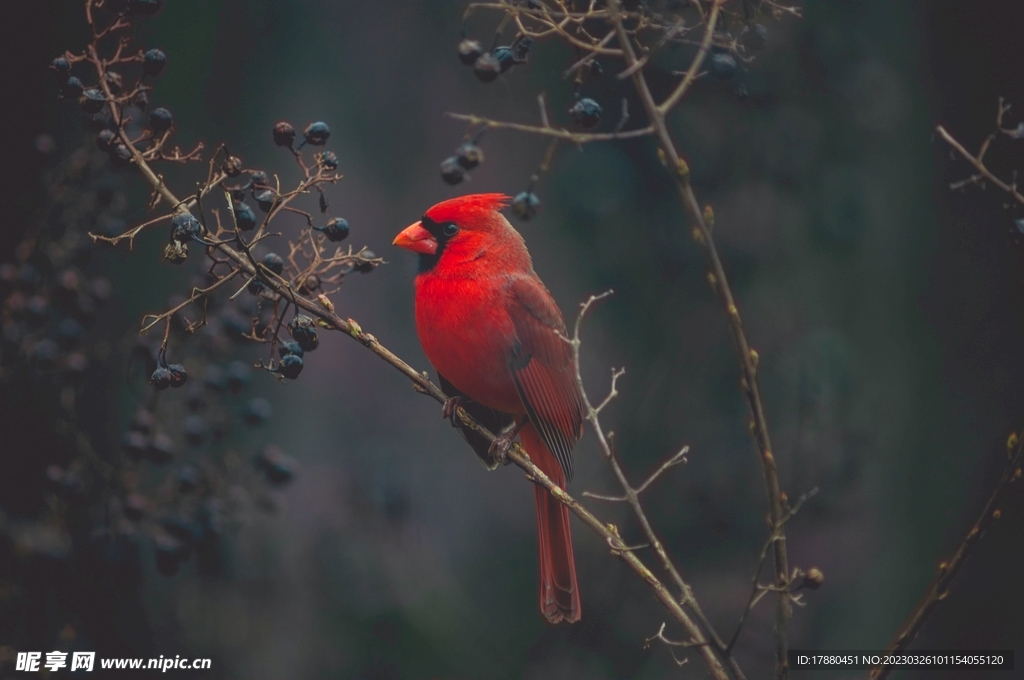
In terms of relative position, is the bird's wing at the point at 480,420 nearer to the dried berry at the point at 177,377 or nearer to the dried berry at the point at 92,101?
the dried berry at the point at 177,377

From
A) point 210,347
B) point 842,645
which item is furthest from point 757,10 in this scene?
point 842,645

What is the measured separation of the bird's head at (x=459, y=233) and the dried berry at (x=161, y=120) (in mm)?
394

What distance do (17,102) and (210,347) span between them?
1.99ft

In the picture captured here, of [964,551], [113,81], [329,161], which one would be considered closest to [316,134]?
[329,161]

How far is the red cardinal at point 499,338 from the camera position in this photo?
139cm

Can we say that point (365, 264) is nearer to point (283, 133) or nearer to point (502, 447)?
point (283, 133)

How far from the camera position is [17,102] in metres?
1.64

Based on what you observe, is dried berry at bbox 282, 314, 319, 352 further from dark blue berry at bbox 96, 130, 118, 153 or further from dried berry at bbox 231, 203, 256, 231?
dark blue berry at bbox 96, 130, 118, 153

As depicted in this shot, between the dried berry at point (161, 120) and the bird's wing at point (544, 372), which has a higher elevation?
the dried berry at point (161, 120)

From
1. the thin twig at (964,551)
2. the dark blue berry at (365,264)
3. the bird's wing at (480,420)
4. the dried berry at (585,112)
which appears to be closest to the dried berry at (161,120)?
the dark blue berry at (365,264)

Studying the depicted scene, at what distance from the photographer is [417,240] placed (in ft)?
4.60

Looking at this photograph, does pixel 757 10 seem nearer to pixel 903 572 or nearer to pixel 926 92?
pixel 926 92

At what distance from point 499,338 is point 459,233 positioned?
0.18 m

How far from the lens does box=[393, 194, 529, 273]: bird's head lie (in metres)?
1.40
